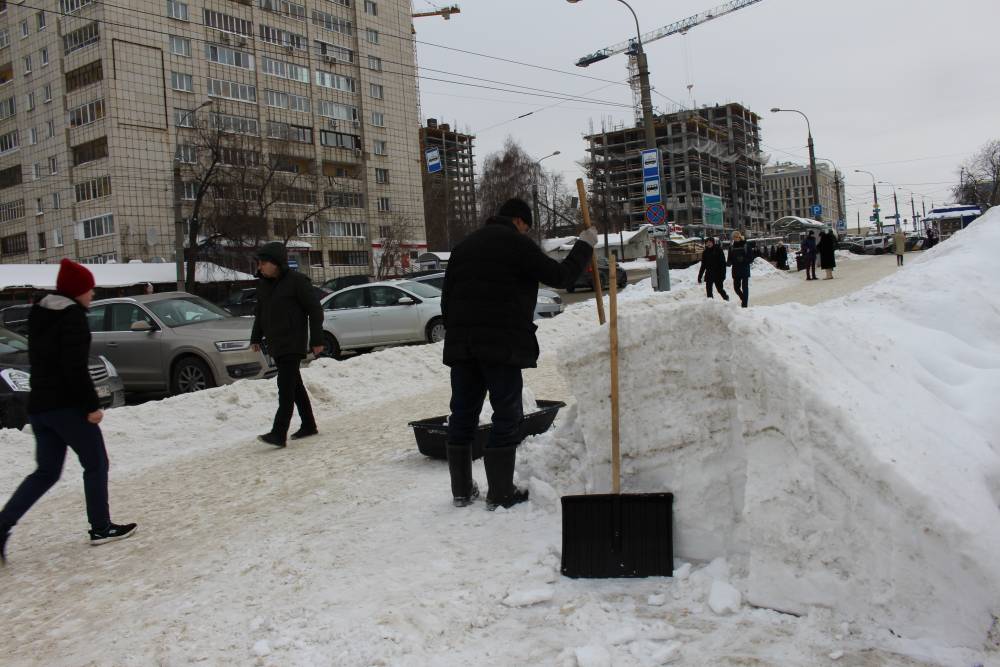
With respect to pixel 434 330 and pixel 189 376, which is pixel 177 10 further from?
pixel 189 376

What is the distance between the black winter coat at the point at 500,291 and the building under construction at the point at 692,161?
11238 centimetres

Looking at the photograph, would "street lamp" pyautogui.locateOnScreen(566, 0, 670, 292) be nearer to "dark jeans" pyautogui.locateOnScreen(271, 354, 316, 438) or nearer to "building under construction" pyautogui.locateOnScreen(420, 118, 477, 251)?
"dark jeans" pyautogui.locateOnScreen(271, 354, 316, 438)

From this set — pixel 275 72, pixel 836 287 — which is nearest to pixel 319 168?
pixel 275 72

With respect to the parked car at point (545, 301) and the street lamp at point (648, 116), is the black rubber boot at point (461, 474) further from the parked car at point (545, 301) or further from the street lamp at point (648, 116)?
the street lamp at point (648, 116)

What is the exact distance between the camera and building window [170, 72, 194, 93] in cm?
5169

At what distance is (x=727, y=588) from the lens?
124 inches

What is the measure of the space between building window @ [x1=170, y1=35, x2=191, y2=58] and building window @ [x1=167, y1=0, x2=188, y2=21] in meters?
1.52

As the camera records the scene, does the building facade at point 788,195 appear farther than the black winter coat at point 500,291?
Yes

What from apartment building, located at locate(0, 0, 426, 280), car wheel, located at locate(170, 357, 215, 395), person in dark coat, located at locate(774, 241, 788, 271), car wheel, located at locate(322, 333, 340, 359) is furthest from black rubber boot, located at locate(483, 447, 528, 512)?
apartment building, located at locate(0, 0, 426, 280)

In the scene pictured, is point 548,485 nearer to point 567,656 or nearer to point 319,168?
point 567,656

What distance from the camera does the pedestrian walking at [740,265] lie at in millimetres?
16906

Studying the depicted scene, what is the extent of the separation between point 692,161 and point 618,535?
13025 centimetres

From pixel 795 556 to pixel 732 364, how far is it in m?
0.87

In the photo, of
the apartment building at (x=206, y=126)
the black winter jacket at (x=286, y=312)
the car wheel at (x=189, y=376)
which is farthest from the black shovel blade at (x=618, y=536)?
the apartment building at (x=206, y=126)
